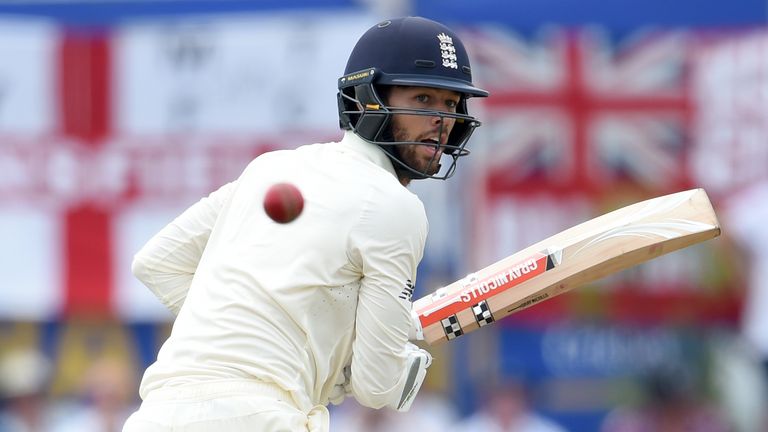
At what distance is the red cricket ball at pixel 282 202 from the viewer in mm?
3027

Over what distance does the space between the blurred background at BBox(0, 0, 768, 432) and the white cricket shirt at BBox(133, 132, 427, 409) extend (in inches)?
160

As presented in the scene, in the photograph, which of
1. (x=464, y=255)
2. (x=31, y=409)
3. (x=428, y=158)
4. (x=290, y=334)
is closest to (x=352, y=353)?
(x=290, y=334)

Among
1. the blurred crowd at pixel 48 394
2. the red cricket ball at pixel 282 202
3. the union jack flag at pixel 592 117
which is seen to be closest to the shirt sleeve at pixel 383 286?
the red cricket ball at pixel 282 202

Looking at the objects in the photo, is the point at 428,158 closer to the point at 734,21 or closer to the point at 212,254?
the point at 212,254

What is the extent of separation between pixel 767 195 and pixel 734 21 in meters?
0.84

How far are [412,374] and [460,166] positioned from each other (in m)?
→ 4.02

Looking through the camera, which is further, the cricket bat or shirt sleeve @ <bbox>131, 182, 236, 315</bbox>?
the cricket bat

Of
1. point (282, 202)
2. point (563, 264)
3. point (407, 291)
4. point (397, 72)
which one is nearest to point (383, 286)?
point (407, 291)

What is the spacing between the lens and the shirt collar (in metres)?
3.24

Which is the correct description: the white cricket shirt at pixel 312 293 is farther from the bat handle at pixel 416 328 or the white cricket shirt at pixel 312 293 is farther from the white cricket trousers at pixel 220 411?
the bat handle at pixel 416 328

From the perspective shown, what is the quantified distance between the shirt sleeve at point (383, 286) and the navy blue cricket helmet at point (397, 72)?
0.74 feet

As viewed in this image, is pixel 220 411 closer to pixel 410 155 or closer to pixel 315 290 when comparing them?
pixel 315 290

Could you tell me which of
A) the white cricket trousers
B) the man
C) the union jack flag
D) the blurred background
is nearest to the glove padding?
the man

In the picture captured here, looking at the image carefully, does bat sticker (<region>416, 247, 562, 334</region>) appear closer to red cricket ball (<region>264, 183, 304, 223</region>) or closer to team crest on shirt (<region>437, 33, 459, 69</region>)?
team crest on shirt (<region>437, 33, 459, 69</region>)
